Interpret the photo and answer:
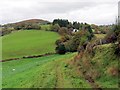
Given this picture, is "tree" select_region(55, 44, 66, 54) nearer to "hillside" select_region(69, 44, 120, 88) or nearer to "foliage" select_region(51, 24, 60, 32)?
"foliage" select_region(51, 24, 60, 32)

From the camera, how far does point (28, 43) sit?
342 feet

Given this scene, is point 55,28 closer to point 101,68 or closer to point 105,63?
point 105,63

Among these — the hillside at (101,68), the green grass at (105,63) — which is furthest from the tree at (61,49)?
the green grass at (105,63)

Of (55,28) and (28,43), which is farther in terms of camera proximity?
(55,28)

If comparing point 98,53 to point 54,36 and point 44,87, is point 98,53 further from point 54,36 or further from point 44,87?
point 54,36

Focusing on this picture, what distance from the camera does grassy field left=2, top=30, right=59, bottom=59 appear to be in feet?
294

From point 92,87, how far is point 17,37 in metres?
96.5

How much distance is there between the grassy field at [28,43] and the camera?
89500mm

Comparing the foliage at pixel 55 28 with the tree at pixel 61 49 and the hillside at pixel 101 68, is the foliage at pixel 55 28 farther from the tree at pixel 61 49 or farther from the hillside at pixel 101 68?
the hillside at pixel 101 68

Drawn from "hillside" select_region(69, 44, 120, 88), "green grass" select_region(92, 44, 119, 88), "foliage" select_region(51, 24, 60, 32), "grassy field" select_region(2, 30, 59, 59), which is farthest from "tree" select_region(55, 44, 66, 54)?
"green grass" select_region(92, 44, 119, 88)

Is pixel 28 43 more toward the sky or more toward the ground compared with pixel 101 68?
more toward the ground

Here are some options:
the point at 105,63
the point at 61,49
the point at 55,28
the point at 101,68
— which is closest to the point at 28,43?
the point at 55,28

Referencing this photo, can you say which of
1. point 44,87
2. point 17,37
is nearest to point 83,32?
point 17,37

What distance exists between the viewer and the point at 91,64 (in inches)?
1163
